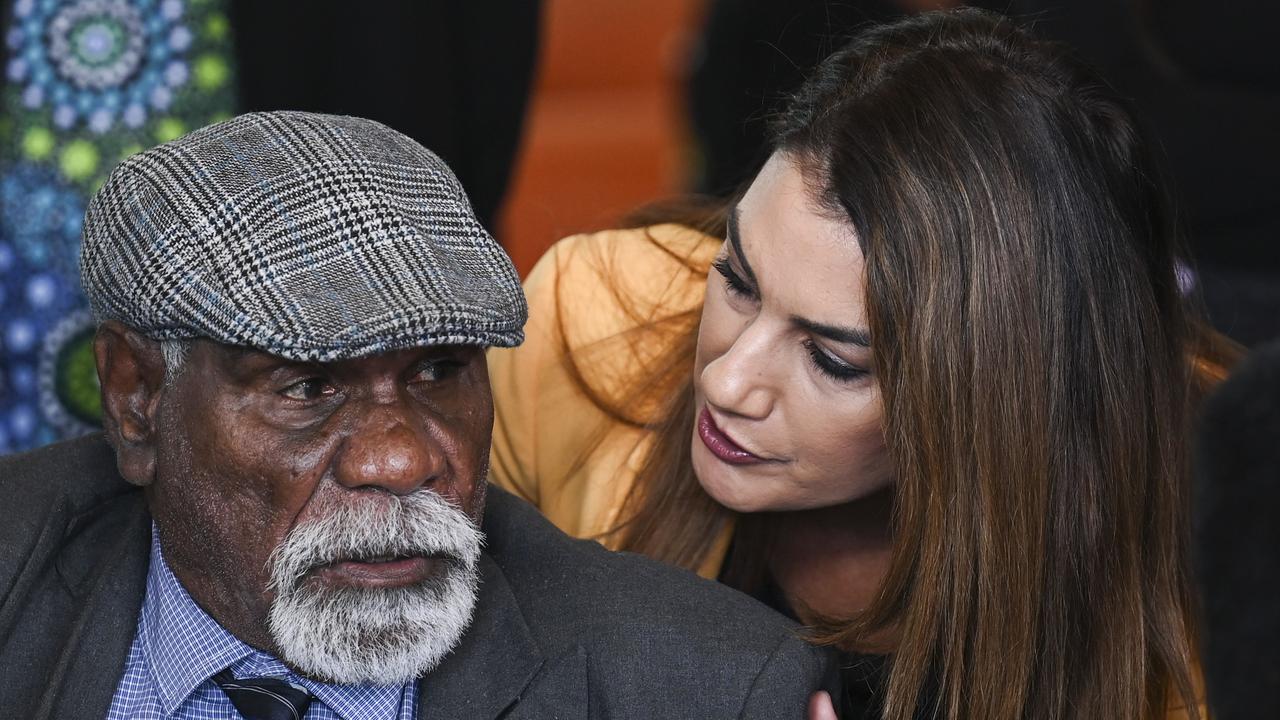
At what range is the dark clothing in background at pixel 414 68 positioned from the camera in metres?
3.02

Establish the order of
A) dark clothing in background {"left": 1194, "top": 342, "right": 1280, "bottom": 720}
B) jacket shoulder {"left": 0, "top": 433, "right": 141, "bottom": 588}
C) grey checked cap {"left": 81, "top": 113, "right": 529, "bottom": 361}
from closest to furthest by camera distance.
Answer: dark clothing in background {"left": 1194, "top": 342, "right": 1280, "bottom": 720}, grey checked cap {"left": 81, "top": 113, "right": 529, "bottom": 361}, jacket shoulder {"left": 0, "top": 433, "right": 141, "bottom": 588}

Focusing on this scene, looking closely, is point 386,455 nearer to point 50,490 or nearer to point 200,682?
point 200,682

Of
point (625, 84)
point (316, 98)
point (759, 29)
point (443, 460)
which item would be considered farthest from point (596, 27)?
point (443, 460)

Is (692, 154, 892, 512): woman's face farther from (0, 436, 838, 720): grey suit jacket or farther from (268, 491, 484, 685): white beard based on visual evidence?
(268, 491, 484, 685): white beard

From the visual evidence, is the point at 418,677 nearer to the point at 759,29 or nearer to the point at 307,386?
the point at 307,386

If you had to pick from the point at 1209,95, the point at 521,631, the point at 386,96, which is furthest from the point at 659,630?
the point at 1209,95

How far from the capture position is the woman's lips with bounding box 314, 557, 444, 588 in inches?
73.8

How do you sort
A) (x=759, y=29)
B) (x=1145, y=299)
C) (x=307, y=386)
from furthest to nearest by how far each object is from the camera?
(x=759, y=29), (x=1145, y=299), (x=307, y=386)

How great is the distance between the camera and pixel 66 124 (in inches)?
117

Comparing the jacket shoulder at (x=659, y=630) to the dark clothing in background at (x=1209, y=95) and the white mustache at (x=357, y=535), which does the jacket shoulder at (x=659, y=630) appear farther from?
the dark clothing in background at (x=1209, y=95)

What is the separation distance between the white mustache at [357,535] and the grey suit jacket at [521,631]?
0.24 meters

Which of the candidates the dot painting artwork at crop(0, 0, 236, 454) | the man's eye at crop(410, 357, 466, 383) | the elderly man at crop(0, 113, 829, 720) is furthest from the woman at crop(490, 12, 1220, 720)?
the dot painting artwork at crop(0, 0, 236, 454)

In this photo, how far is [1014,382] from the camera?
2.29m

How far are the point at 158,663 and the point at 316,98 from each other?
135 cm
